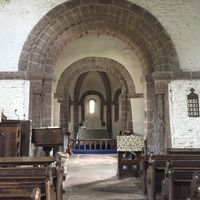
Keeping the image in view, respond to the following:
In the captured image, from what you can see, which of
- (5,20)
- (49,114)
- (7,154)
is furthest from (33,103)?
(5,20)

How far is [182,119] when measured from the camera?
24.4 ft

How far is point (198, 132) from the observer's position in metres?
7.37

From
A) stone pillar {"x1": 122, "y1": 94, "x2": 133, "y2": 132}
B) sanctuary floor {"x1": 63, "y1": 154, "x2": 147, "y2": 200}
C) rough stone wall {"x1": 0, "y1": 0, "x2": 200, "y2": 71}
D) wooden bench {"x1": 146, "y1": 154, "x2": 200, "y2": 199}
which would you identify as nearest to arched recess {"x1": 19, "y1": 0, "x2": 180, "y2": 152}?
rough stone wall {"x1": 0, "y1": 0, "x2": 200, "y2": 71}

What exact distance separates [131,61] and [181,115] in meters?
4.92

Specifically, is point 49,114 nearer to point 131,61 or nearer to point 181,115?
point 181,115

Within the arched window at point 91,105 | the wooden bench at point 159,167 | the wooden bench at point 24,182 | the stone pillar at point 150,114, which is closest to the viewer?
the wooden bench at point 24,182

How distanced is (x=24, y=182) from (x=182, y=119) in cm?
594

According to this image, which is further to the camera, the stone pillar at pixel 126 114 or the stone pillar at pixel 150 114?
the stone pillar at pixel 126 114

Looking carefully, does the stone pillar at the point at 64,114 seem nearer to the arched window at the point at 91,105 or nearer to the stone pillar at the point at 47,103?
the stone pillar at the point at 47,103

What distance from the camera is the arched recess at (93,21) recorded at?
7508mm

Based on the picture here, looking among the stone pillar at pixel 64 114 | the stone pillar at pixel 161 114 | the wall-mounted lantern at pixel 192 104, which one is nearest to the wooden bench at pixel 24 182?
the stone pillar at pixel 161 114

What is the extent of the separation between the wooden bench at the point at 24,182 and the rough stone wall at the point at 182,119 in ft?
16.9

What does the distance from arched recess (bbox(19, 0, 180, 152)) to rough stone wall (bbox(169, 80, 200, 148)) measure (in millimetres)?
349

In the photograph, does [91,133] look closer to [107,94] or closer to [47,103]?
[107,94]
